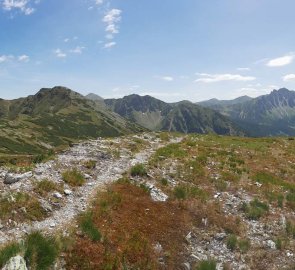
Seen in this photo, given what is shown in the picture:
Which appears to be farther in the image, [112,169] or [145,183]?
[112,169]

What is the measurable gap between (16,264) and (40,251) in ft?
4.20

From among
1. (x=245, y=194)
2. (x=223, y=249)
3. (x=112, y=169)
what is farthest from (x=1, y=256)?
(x=245, y=194)

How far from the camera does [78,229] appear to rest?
16922 mm

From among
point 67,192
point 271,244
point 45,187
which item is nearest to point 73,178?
point 67,192

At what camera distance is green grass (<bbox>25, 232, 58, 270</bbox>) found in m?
13.3

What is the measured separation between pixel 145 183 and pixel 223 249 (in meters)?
8.78

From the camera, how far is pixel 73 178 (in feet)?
78.1

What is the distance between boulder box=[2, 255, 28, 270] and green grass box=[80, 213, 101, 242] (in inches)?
159

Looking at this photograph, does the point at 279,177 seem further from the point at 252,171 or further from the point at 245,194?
the point at 245,194

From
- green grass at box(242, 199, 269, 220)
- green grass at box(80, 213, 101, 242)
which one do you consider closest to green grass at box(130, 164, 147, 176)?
green grass at box(242, 199, 269, 220)

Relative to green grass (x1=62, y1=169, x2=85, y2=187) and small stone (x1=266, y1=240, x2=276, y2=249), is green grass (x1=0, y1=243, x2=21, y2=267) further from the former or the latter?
small stone (x1=266, y1=240, x2=276, y2=249)

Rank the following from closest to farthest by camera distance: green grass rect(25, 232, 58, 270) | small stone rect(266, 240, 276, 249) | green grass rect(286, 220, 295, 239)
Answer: green grass rect(25, 232, 58, 270), small stone rect(266, 240, 276, 249), green grass rect(286, 220, 295, 239)

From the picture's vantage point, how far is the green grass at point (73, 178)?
76.7 ft

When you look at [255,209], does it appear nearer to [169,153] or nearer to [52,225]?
[52,225]
